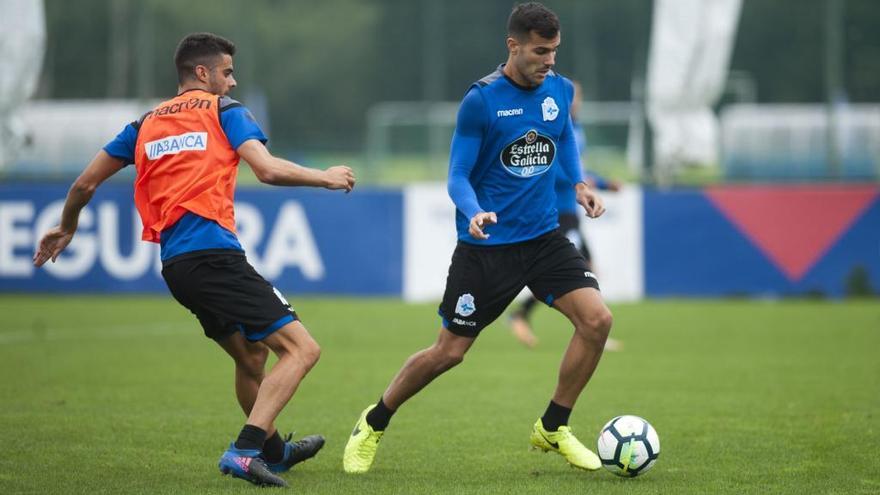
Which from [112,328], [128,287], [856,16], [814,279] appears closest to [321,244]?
[128,287]

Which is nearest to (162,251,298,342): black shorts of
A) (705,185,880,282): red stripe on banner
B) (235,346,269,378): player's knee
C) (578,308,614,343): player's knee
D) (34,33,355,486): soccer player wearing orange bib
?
(34,33,355,486): soccer player wearing orange bib

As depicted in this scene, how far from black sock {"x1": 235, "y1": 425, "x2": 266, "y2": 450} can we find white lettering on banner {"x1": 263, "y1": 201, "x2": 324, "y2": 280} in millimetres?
12474

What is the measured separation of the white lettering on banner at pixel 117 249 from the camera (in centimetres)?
1902

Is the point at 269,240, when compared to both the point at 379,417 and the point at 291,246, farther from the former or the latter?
the point at 379,417

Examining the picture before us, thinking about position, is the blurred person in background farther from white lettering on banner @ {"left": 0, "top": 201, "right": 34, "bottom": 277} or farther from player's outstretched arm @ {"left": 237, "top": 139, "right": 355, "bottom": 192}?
white lettering on banner @ {"left": 0, "top": 201, "right": 34, "bottom": 277}

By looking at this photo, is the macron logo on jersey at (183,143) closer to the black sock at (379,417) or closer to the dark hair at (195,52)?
the dark hair at (195,52)

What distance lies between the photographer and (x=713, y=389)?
1045 cm

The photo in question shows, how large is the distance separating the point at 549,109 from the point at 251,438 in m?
2.37

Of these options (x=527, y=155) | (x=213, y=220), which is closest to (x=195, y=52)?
(x=213, y=220)

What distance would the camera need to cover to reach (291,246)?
62.8ft

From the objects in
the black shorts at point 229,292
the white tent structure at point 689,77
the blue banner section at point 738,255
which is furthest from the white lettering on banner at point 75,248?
the black shorts at point 229,292

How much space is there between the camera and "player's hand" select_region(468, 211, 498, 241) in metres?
6.75

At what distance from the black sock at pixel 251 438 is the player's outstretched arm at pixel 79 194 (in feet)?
4.68

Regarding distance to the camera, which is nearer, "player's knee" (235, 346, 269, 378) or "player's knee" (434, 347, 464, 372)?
"player's knee" (235, 346, 269, 378)
